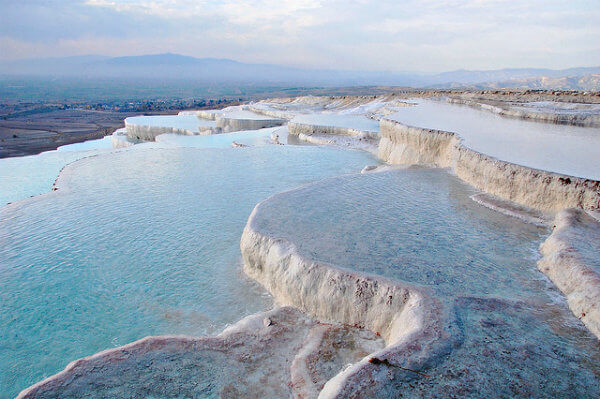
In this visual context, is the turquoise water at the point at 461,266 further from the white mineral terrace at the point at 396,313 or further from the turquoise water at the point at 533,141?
the turquoise water at the point at 533,141

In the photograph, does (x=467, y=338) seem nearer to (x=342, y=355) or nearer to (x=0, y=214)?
(x=342, y=355)

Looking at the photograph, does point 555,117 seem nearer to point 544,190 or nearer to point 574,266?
point 544,190

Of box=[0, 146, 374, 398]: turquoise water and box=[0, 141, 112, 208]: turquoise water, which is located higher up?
box=[0, 146, 374, 398]: turquoise water

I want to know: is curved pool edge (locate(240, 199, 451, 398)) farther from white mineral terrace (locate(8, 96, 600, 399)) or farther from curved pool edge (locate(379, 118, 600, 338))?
curved pool edge (locate(379, 118, 600, 338))

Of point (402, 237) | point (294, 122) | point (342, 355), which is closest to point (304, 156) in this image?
point (294, 122)

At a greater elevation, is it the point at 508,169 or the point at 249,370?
the point at 508,169

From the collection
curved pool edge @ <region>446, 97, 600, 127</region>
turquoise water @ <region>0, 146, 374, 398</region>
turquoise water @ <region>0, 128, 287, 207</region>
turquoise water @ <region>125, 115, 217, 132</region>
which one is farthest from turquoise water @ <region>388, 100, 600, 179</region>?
turquoise water @ <region>125, 115, 217, 132</region>
